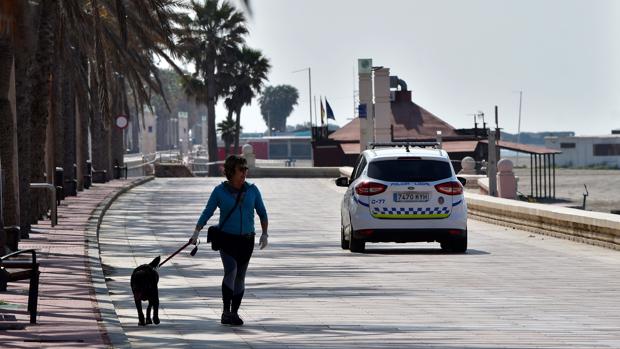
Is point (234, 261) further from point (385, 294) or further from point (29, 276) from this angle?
point (385, 294)

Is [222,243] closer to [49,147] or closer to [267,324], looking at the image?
[267,324]

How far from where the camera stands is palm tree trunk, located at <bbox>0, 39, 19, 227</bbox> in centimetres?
2530

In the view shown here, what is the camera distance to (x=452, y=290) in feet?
60.4

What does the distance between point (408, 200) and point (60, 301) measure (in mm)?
9815

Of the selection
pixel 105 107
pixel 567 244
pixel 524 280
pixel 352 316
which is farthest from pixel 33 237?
pixel 352 316

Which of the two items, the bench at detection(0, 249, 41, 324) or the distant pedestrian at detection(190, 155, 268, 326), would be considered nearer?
the bench at detection(0, 249, 41, 324)

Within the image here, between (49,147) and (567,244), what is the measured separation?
1787 cm

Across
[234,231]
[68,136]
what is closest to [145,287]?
[234,231]

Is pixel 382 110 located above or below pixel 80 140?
above

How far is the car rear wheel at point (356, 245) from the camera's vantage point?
2555cm

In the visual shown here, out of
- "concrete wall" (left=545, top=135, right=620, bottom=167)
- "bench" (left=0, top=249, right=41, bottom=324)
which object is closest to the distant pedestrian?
"bench" (left=0, top=249, right=41, bottom=324)

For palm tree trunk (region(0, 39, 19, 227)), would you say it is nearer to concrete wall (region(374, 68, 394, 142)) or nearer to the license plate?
the license plate

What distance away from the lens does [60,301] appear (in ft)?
52.6

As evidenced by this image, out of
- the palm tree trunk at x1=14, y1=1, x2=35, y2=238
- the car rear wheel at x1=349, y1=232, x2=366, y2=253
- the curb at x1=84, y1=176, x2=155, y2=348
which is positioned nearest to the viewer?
the curb at x1=84, y1=176, x2=155, y2=348
